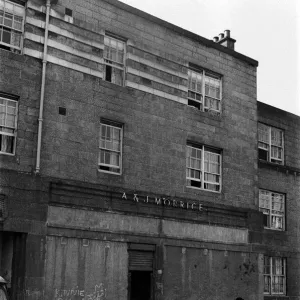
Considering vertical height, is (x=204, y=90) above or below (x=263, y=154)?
above

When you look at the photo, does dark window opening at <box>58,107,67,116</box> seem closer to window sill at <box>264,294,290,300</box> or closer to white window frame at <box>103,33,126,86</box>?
white window frame at <box>103,33,126,86</box>

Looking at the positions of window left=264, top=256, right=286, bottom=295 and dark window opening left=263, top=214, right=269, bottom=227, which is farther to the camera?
dark window opening left=263, top=214, right=269, bottom=227

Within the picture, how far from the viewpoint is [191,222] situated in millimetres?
23047

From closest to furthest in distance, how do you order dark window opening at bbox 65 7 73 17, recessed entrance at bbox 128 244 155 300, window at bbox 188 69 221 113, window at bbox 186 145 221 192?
dark window opening at bbox 65 7 73 17 < recessed entrance at bbox 128 244 155 300 < window at bbox 186 145 221 192 < window at bbox 188 69 221 113

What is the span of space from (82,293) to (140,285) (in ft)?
9.88

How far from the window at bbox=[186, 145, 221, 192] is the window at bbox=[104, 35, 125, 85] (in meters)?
4.27

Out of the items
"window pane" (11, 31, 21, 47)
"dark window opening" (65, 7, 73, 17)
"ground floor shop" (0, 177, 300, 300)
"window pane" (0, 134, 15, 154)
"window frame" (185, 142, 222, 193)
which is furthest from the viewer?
"window frame" (185, 142, 222, 193)

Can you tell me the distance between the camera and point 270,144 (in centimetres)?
2872

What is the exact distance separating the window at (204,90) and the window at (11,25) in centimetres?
787

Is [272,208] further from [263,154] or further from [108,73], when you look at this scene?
[108,73]

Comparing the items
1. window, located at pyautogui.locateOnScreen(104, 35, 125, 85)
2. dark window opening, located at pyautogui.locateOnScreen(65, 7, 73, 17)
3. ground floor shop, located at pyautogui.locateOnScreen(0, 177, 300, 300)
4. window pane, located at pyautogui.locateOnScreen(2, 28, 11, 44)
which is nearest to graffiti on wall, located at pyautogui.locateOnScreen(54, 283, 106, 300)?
ground floor shop, located at pyautogui.locateOnScreen(0, 177, 300, 300)

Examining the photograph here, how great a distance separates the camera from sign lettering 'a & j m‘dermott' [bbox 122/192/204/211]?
2100cm

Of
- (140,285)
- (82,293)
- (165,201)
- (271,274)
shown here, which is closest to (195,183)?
(165,201)

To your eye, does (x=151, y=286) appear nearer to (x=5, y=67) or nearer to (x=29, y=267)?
(x=29, y=267)
